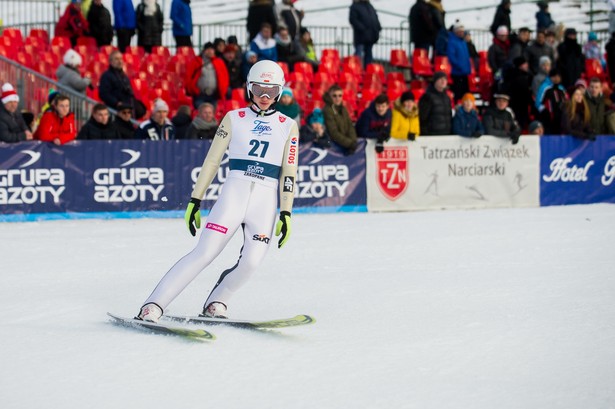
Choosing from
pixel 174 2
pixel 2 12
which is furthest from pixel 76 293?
pixel 2 12

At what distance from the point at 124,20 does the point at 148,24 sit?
602 mm

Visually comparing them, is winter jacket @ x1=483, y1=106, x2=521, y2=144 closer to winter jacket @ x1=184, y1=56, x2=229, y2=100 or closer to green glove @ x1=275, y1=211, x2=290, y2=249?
winter jacket @ x1=184, y1=56, x2=229, y2=100

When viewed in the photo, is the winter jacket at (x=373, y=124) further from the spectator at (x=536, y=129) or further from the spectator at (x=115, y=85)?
the spectator at (x=115, y=85)

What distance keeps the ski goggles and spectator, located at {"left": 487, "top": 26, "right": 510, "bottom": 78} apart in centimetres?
1489

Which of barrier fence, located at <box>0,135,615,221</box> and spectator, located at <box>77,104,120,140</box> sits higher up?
spectator, located at <box>77,104,120,140</box>

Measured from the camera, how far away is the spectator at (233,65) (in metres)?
18.9

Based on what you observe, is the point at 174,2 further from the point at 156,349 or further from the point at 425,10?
the point at 156,349

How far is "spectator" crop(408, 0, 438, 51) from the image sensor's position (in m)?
21.3

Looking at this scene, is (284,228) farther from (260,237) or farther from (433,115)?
(433,115)

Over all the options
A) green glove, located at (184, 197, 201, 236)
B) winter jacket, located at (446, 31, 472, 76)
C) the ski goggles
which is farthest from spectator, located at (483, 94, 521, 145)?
green glove, located at (184, 197, 201, 236)

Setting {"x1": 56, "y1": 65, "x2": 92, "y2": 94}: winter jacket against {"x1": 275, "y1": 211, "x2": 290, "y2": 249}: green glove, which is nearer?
{"x1": 275, "y1": 211, "x2": 290, "y2": 249}: green glove

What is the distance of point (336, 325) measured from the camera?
7.86 meters

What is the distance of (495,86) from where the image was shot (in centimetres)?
2142

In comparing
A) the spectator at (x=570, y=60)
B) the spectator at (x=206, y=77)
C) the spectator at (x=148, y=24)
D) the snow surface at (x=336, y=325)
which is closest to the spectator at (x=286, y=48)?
the spectator at (x=206, y=77)
